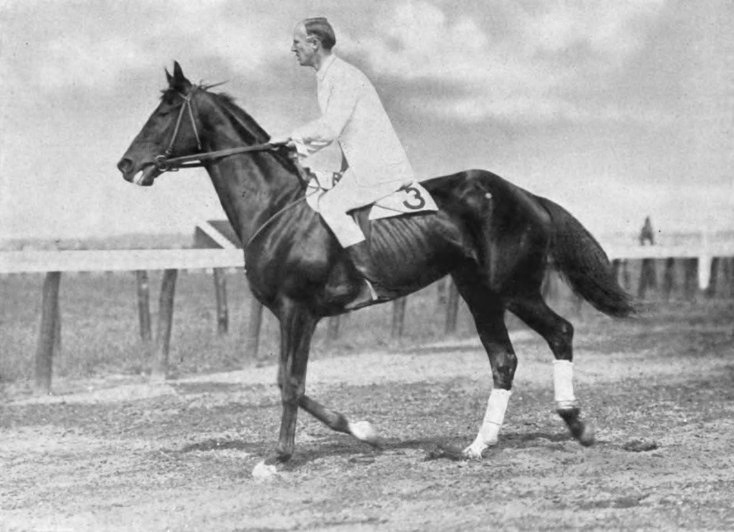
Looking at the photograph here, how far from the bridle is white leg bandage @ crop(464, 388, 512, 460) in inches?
84.0

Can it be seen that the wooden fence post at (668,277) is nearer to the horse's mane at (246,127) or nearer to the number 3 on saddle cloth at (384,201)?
the number 3 on saddle cloth at (384,201)

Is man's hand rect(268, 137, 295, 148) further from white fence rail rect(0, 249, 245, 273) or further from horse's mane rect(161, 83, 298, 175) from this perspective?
white fence rail rect(0, 249, 245, 273)

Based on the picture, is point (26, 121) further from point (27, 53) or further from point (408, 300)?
point (408, 300)

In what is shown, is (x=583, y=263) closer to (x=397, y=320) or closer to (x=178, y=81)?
(x=178, y=81)

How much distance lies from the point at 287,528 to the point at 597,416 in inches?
143

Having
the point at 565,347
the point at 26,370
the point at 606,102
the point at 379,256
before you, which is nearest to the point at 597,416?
the point at 565,347

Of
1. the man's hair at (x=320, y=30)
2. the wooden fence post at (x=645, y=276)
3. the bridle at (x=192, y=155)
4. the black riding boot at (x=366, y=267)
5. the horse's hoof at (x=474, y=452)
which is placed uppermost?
the man's hair at (x=320, y=30)

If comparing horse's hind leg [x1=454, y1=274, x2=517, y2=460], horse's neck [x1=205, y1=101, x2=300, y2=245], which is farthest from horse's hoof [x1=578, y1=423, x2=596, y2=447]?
horse's neck [x1=205, y1=101, x2=300, y2=245]

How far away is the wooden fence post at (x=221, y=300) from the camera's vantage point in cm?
1117

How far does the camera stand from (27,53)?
8422 mm

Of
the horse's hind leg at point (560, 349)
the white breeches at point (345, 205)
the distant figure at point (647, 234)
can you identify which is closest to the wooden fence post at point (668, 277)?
the distant figure at point (647, 234)

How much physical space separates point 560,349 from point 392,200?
148cm

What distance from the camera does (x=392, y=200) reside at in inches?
245

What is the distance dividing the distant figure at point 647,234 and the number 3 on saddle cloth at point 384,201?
8.94 meters
